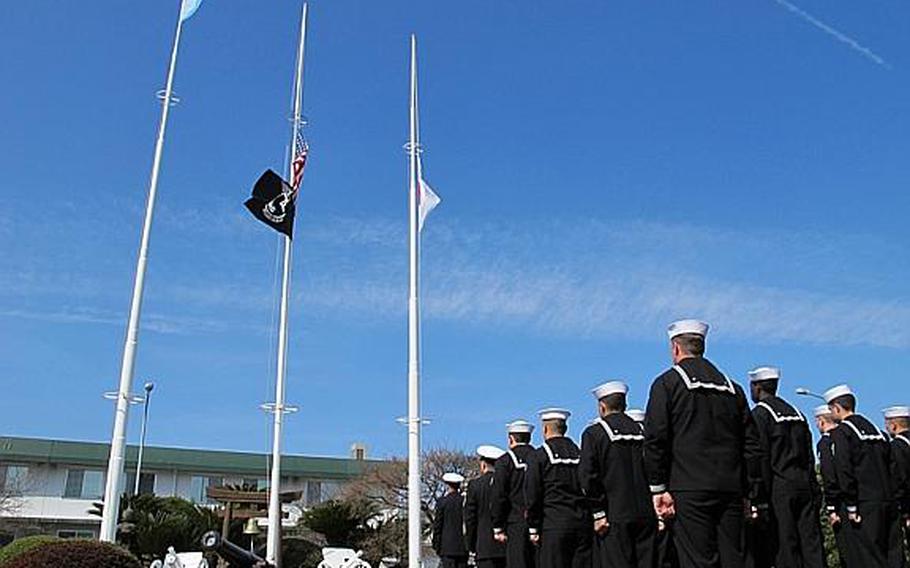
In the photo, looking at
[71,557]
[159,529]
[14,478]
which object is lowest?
Answer: [71,557]

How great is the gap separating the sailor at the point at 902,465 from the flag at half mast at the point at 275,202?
1371 cm

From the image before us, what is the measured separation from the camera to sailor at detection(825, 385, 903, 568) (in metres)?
10.0

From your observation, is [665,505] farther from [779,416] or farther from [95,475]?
[95,475]

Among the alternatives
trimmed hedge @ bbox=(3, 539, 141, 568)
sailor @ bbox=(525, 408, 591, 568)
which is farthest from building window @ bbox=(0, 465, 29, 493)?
trimmed hedge @ bbox=(3, 539, 141, 568)

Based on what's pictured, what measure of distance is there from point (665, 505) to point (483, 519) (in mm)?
6440

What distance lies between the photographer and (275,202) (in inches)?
838

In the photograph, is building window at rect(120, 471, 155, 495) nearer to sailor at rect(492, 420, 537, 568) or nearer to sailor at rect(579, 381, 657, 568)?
sailor at rect(492, 420, 537, 568)

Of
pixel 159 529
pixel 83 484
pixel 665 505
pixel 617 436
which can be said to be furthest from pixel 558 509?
pixel 83 484

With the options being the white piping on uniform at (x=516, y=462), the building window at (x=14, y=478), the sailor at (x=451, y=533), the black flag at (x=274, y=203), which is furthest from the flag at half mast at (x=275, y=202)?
the building window at (x=14, y=478)

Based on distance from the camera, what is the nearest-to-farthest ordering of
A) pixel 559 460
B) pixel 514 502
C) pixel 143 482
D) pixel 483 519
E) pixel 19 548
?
pixel 19 548, pixel 559 460, pixel 514 502, pixel 483 519, pixel 143 482

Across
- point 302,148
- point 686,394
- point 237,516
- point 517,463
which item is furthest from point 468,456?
point 686,394

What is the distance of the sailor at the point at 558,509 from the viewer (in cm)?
1056

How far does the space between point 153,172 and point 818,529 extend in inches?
577

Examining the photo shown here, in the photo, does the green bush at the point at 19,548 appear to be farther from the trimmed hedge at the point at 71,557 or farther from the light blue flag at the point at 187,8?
the light blue flag at the point at 187,8
